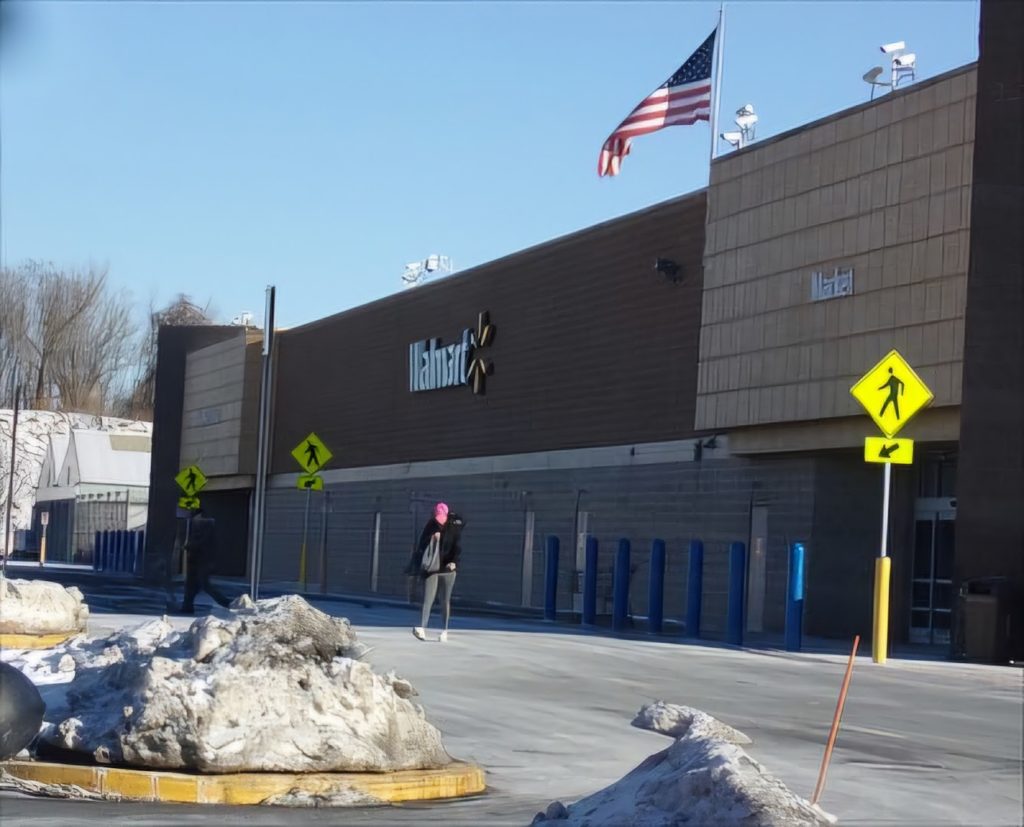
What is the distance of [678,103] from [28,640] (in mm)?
16064

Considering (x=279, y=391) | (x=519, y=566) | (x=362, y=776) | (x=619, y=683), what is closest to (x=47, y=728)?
(x=362, y=776)

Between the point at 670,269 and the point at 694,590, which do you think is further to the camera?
the point at 670,269

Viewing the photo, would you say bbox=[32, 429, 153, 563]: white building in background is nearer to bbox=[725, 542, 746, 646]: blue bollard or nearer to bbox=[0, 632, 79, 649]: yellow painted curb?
bbox=[725, 542, 746, 646]: blue bollard

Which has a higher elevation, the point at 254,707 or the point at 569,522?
the point at 569,522

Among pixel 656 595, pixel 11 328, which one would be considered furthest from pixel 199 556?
pixel 11 328

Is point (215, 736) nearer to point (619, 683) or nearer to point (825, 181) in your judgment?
point (619, 683)

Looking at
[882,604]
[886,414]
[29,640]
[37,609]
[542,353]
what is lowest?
[29,640]

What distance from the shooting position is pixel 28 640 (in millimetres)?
17406

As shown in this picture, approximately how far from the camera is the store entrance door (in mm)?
24953

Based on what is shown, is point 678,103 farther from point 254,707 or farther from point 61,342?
point 61,342

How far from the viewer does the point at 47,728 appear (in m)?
9.80

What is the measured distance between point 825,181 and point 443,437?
16.0 meters

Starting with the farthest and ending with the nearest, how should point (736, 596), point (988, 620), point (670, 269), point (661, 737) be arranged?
1. point (670, 269)
2. point (736, 596)
3. point (988, 620)
4. point (661, 737)

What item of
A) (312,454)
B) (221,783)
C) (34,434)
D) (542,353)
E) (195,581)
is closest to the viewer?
(221,783)
